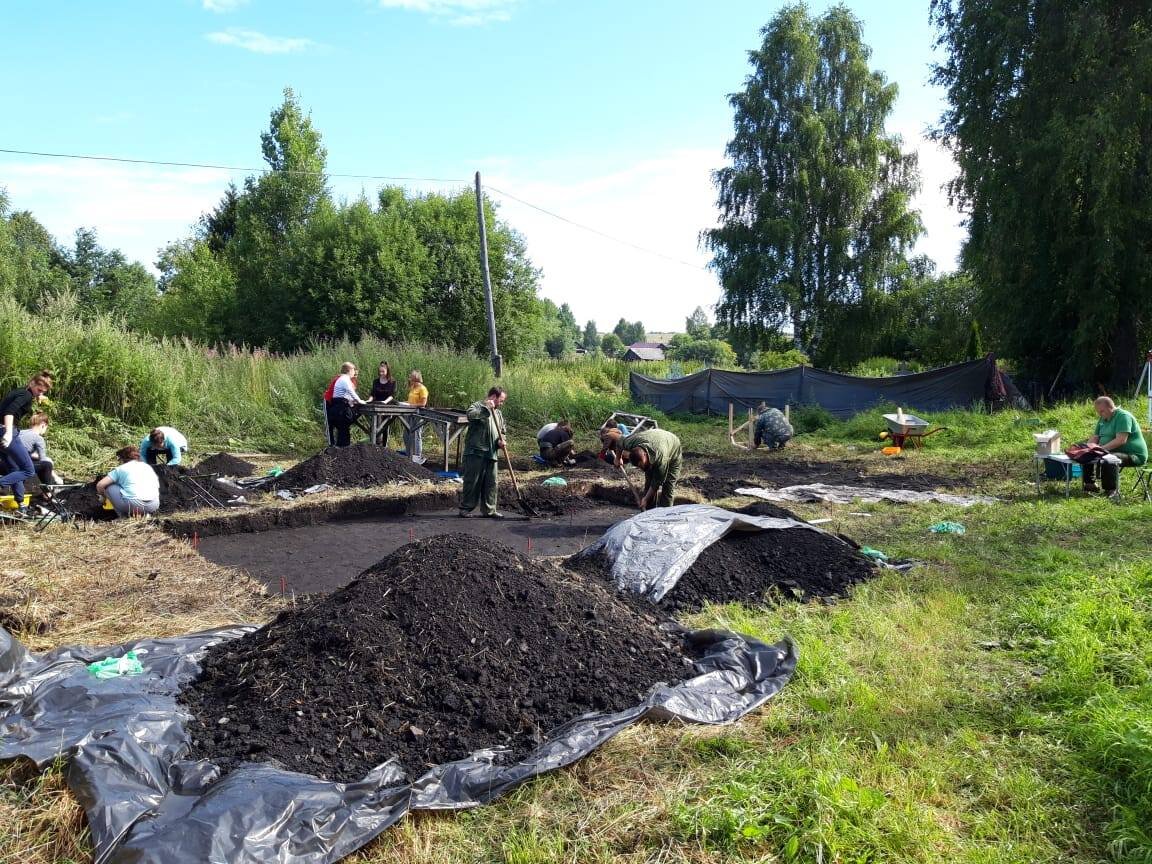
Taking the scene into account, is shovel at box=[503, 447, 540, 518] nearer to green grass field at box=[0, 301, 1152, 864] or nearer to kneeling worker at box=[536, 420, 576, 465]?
kneeling worker at box=[536, 420, 576, 465]

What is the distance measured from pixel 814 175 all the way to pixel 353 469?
867 inches

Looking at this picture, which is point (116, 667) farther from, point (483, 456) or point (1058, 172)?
point (1058, 172)

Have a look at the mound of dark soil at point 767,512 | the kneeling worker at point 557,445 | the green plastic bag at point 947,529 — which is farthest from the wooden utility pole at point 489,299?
the green plastic bag at point 947,529

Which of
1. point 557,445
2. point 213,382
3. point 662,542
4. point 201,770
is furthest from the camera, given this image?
point 213,382

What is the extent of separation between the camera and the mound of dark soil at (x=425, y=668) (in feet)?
10.8

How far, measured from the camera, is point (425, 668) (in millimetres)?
3713

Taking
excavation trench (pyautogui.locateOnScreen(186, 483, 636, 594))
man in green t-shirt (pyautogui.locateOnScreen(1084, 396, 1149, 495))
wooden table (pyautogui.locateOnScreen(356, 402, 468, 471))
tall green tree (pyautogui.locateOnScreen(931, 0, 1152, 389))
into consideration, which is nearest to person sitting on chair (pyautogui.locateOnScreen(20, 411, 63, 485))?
excavation trench (pyautogui.locateOnScreen(186, 483, 636, 594))

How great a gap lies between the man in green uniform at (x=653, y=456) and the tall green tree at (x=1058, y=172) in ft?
41.4

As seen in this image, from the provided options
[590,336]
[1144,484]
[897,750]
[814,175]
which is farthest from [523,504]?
[590,336]

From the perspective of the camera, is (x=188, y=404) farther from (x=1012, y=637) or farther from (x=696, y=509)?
(x=1012, y=637)

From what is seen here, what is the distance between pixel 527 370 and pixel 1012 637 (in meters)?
16.5

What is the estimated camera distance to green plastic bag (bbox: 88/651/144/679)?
3.85 meters

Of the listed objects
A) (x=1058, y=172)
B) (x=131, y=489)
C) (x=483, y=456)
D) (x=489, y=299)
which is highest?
(x=1058, y=172)

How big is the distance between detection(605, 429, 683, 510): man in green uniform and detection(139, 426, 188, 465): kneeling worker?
5467 mm
